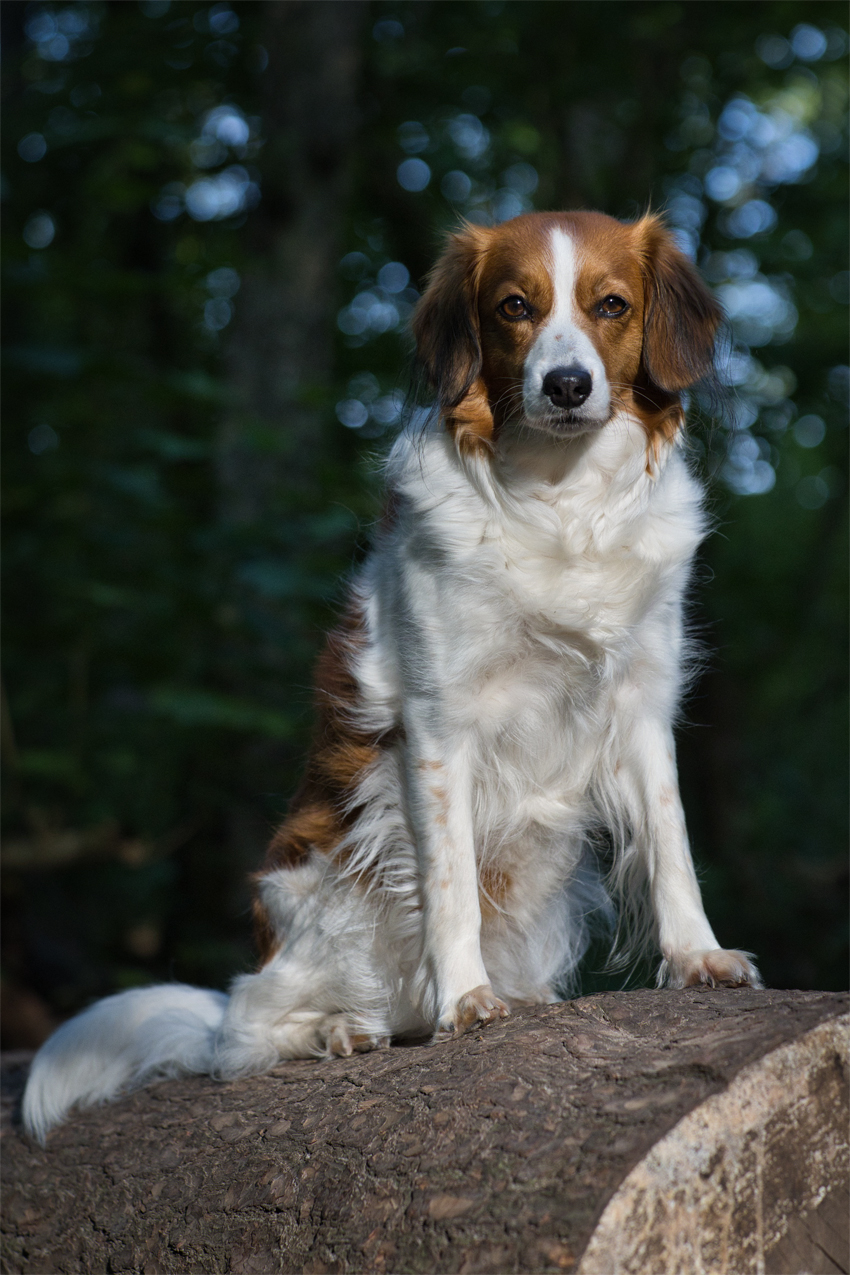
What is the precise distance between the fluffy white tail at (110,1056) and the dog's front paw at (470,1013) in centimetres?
94

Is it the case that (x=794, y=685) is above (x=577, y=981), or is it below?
below

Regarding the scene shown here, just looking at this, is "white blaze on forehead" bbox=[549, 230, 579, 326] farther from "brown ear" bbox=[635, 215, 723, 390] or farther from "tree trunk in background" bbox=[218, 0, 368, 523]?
"tree trunk in background" bbox=[218, 0, 368, 523]

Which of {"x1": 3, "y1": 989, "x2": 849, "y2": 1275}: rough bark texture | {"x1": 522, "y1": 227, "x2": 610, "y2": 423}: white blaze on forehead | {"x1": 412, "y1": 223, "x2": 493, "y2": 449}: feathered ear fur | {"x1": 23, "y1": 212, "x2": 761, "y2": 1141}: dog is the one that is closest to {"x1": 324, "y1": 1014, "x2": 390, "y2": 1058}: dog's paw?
{"x1": 23, "y1": 212, "x2": 761, "y2": 1141}: dog

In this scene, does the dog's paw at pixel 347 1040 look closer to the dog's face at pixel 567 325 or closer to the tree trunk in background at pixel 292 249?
the dog's face at pixel 567 325

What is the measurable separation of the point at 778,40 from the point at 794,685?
891 cm

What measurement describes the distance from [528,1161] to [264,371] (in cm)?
550

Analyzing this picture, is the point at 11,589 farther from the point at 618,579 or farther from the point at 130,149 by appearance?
A: the point at 618,579

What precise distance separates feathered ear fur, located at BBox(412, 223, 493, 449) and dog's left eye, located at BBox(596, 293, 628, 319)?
12.8 inches

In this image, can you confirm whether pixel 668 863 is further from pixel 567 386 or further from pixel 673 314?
pixel 673 314

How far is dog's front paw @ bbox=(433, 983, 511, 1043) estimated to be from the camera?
8.27ft

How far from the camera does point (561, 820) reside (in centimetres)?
300

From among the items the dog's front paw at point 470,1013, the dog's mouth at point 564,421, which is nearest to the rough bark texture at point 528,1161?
the dog's front paw at point 470,1013

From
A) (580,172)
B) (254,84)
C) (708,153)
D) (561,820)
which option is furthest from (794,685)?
(561,820)

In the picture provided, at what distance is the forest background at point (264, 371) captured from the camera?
508cm
